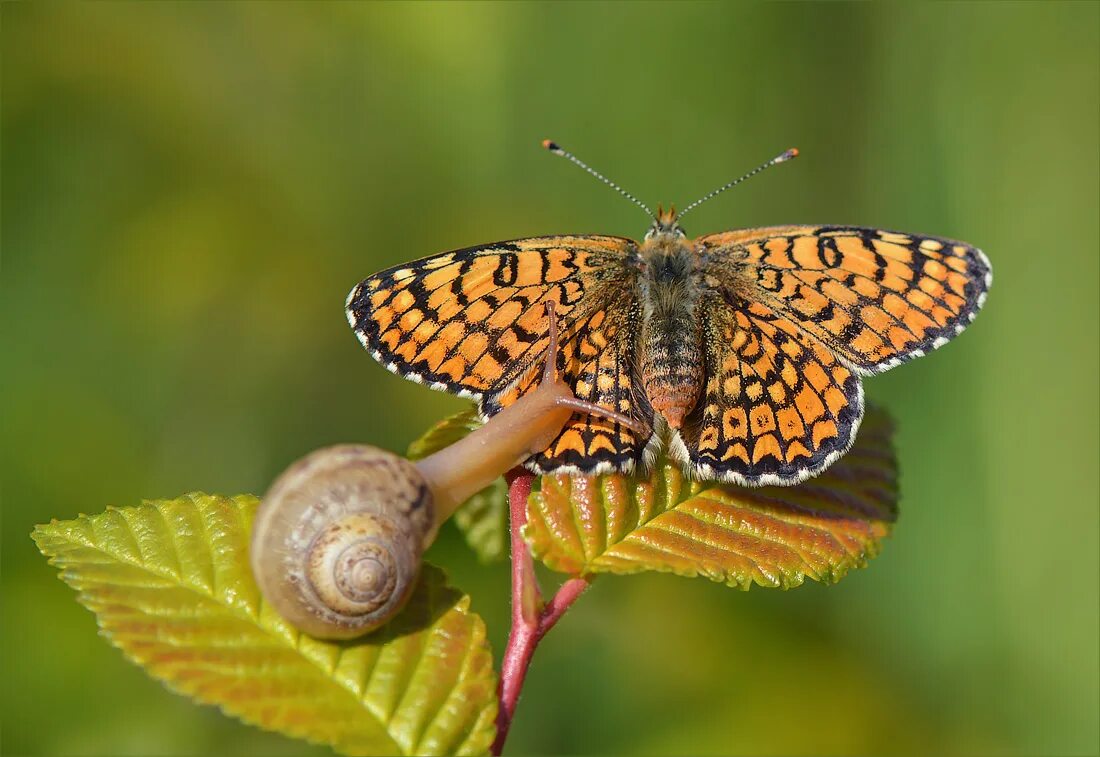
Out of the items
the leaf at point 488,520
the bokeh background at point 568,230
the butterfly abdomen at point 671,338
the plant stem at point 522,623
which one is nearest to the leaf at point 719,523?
the plant stem at point 522,623

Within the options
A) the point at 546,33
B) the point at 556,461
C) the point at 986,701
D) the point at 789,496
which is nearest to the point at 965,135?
the point at 546,33

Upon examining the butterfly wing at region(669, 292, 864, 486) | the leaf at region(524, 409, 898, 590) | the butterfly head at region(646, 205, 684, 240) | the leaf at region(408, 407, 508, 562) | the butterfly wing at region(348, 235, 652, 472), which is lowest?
the leaf at region(408, 407, 508, 562)

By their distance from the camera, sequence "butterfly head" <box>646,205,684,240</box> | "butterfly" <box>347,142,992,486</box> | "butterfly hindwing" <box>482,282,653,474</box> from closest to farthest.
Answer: "butterfly hindwing" <box>482,282,653,474</box>
"butterfly" <box>347,142,992,486</box>
"butterfly head" <box>646,205,684,240</box>

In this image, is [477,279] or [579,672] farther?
[579,672]

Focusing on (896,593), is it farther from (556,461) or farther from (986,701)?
(556,461)

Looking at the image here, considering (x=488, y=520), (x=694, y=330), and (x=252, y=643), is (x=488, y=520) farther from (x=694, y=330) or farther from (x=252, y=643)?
(x=252, y=643)

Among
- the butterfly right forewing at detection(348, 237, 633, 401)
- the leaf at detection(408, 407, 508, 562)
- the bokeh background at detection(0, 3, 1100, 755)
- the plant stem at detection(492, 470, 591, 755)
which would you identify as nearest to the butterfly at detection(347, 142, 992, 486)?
the butterfly right forewing at detection(348, 237, 633, 401)

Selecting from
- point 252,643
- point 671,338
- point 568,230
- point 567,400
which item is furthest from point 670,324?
point 568,230

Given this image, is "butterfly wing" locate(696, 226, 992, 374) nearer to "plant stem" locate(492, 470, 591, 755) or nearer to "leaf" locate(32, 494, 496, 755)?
"plant stem" locate(492, 470, 591, 755)
